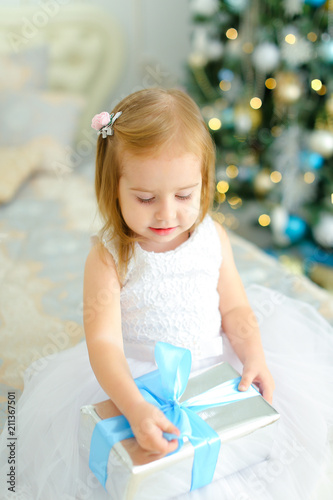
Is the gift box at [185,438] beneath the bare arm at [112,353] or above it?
beneath

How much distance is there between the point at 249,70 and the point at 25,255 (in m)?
A: 1.39

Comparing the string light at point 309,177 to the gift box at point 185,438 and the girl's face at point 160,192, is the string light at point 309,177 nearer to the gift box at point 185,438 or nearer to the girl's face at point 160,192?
the girl's face at point 160,192

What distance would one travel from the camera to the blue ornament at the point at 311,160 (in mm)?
2139

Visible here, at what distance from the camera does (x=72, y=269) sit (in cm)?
167

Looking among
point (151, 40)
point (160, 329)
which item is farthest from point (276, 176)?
point (160, 329)

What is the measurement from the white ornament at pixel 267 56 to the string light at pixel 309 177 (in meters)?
0.50

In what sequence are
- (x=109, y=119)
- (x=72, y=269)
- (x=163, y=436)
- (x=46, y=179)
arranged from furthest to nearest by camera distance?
(x=46, y=179), (x=72, y=269), (x=109, y=119), (x=163, y=436)

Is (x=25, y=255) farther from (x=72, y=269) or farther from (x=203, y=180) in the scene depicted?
(x=203, y=180)

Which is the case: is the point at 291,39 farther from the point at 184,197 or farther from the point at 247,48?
the point at 184,197

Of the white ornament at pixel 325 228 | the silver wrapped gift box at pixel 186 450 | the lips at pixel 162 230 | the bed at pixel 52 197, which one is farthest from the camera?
the white ornament at pixel 325 228

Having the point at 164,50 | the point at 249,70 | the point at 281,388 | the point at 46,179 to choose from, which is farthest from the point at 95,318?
the point at 164,50

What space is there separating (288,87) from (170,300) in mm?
1438

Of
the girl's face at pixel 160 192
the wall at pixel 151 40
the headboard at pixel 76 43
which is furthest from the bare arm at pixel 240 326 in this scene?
the wall at pixel 151 40

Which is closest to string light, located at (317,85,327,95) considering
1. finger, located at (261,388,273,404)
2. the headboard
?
the headboard
